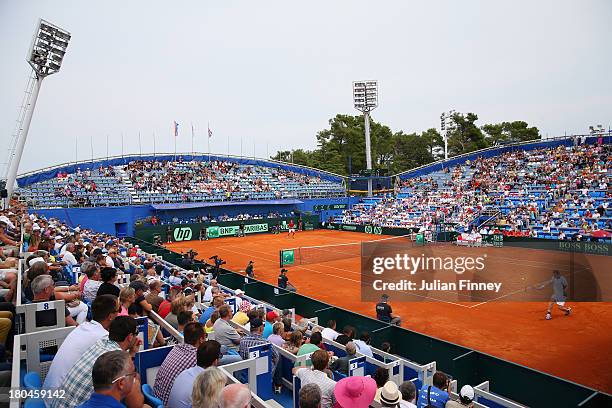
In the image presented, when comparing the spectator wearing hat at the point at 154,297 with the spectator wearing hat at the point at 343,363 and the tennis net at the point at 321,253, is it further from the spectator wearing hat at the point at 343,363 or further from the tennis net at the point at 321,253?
the tennis net at the point at 321,253

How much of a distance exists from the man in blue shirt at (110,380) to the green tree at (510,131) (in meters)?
89.2

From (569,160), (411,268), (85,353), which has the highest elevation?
(569,160)

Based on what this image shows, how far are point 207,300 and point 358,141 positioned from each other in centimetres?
7468

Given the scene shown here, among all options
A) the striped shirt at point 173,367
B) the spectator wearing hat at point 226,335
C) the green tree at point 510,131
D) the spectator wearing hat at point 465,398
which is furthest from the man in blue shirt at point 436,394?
the green tree at point 510,131

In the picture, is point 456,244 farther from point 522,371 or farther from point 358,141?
point 358,141

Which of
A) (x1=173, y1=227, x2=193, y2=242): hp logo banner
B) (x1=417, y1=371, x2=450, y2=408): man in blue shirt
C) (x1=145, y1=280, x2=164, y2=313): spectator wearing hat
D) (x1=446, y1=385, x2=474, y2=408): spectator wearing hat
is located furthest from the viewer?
(x1=173, y1=227, x2=193, y2=242): hp logo banner

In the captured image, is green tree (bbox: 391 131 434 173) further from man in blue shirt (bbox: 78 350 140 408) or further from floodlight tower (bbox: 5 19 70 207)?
man in blue shirt (bbox: 78 350 140 408)

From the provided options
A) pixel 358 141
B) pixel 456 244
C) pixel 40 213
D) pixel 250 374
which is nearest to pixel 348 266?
pixel 456 244

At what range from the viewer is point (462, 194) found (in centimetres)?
4469

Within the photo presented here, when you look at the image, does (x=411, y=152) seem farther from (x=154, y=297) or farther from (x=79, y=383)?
(x=79, y=383)

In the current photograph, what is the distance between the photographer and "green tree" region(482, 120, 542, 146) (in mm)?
81750

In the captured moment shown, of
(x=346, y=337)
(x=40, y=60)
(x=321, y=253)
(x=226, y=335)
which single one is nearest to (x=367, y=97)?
(x=321, y=253)

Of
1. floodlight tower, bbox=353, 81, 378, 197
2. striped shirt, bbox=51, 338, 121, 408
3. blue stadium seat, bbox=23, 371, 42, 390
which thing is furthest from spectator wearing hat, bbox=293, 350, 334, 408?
floodlight tower, bbox=353, 81, 378, 197

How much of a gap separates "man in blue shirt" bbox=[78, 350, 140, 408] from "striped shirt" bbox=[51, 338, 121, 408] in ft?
1.60
